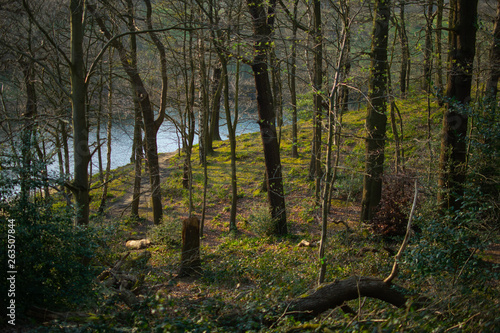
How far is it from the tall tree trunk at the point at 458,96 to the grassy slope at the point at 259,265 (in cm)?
71

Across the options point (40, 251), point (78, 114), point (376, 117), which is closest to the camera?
point (40, 251)

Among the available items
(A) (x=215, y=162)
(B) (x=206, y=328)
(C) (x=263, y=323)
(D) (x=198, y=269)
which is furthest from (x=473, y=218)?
(A) (x=215, y=162)

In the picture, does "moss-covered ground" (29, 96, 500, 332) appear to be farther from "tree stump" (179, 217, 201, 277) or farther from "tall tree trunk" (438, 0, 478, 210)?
"tall tree trunk" (438, 0, 478, 210)

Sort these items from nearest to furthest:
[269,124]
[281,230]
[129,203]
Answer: [269,124] → [281,230] → [129,203]

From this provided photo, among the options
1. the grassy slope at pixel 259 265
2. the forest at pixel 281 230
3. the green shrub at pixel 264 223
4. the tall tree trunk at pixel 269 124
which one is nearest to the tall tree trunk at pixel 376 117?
the forest at pixel 281 230

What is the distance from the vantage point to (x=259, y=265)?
7.78 meters

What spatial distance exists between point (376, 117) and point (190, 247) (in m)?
5.35

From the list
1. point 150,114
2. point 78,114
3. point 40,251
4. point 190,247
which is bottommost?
point 190,247

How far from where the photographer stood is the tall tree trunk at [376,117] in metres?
8.08

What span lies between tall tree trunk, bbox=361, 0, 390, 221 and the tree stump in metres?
4.15

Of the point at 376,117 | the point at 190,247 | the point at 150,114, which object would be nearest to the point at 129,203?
the point at 150,114

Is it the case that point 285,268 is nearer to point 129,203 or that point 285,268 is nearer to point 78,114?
point 78,114

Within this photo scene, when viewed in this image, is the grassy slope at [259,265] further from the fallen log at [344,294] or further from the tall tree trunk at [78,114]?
the tall tree trunk at [78,114]

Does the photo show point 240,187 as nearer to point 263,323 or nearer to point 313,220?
point 313,220
